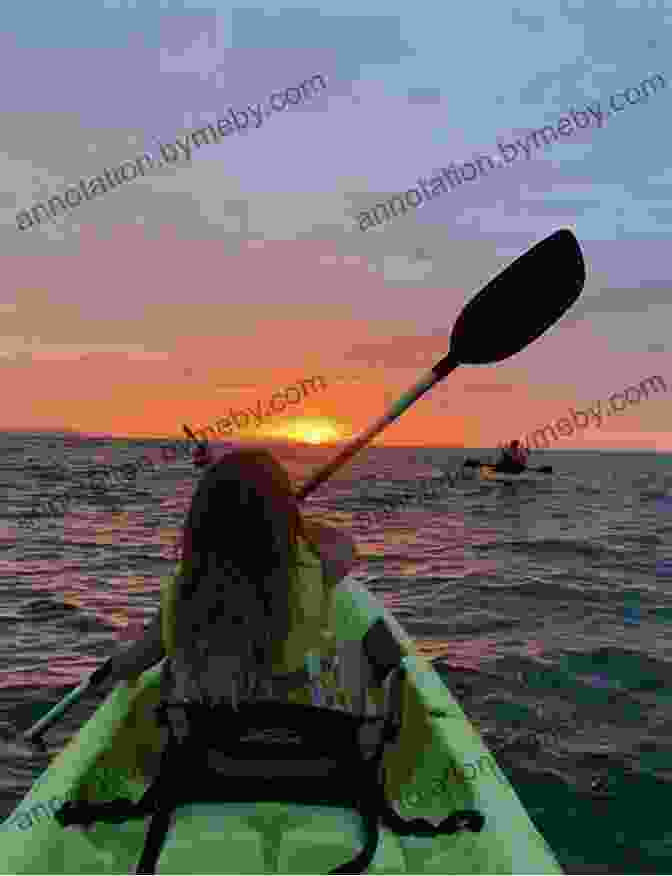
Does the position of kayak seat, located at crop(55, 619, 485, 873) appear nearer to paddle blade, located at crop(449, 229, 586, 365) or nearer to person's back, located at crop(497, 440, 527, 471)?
paddle blade, located at crop(449, 229, 586, 365)

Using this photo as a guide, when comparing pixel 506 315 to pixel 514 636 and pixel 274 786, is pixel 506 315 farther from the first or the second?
pixel 514 636

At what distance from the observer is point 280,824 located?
9.11 feet

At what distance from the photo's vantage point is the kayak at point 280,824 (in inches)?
104

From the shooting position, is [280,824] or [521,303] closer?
[280,824]

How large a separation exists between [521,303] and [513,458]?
37.5m

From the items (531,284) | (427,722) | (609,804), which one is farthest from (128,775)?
(531,284)

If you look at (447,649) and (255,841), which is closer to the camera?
(255,841)

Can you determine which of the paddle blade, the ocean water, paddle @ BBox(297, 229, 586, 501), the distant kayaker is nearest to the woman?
the ocean water

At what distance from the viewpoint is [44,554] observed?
14.9 metres

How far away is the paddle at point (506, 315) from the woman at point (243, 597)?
194cm

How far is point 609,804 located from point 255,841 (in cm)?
333

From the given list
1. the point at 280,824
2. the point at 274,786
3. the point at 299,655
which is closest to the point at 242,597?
the point at 299,655

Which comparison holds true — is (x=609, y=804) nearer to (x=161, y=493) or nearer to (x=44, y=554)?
(x=44, y=554)

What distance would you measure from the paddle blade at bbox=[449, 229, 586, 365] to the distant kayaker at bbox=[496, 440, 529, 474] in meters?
37.1
